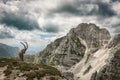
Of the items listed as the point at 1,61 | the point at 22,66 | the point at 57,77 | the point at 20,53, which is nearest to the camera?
the point at 57,77

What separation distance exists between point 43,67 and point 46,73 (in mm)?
3471

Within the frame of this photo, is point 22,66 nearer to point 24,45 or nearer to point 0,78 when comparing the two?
point 0,78

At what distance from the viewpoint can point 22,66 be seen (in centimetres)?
3925

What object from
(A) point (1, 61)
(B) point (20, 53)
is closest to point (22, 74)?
(A) point (1, 61)

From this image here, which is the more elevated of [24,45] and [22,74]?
[24,45]

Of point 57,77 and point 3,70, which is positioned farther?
point 3,70

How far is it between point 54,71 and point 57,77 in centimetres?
208

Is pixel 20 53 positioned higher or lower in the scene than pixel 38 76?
higher

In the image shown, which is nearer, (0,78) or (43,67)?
(0,78)

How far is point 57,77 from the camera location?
35.3 metres

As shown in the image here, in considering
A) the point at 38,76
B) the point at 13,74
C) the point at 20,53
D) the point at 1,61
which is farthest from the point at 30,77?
the point at 20,53

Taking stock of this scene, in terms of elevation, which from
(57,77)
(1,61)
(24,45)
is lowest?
(57,77)

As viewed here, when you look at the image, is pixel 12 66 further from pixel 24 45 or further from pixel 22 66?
pixel 24 45

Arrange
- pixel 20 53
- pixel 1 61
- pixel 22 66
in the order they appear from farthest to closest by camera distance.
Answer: pixel 20 53 < pixel 1 61 < pixel 22 66
